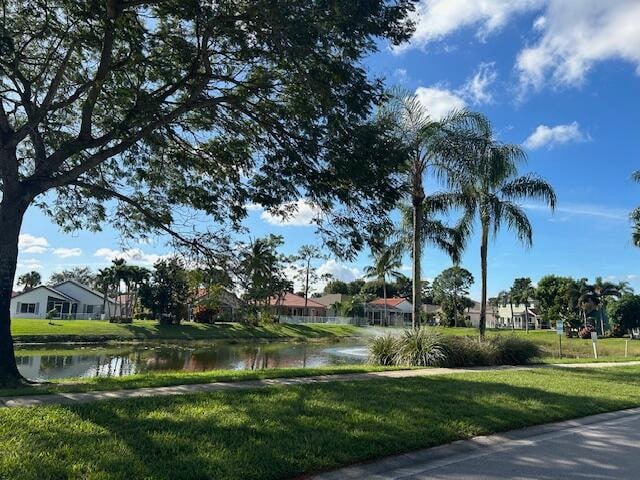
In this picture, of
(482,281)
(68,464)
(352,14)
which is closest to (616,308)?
(482,281)

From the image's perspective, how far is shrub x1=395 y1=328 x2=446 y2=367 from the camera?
1576 cm

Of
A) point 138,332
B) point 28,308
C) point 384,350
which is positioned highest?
point 28,308

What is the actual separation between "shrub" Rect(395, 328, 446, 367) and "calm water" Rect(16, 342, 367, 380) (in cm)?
656

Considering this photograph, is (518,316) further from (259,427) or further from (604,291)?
(259,427)

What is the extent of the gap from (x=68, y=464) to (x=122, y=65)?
8969mm

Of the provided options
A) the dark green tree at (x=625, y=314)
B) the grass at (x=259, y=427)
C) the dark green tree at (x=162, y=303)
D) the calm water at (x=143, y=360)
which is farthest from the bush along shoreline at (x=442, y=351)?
the dark green tree at (x=625, y=314)

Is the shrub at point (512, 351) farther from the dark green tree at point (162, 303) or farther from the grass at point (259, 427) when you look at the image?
the dark green tree at point (162, 303)

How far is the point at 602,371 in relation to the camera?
1653 centimetres

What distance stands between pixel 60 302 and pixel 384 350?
190 ft

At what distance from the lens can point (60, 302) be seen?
6406 cm

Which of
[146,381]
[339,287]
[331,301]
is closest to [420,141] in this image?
[146,381]

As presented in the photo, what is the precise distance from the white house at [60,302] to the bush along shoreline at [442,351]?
5158cm

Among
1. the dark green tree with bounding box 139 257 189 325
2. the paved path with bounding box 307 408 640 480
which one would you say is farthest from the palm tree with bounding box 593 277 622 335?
the paved path with bounding box 307 408 640 480

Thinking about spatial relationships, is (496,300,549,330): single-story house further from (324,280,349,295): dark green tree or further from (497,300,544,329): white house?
(324,280,349,295): dark green tree
